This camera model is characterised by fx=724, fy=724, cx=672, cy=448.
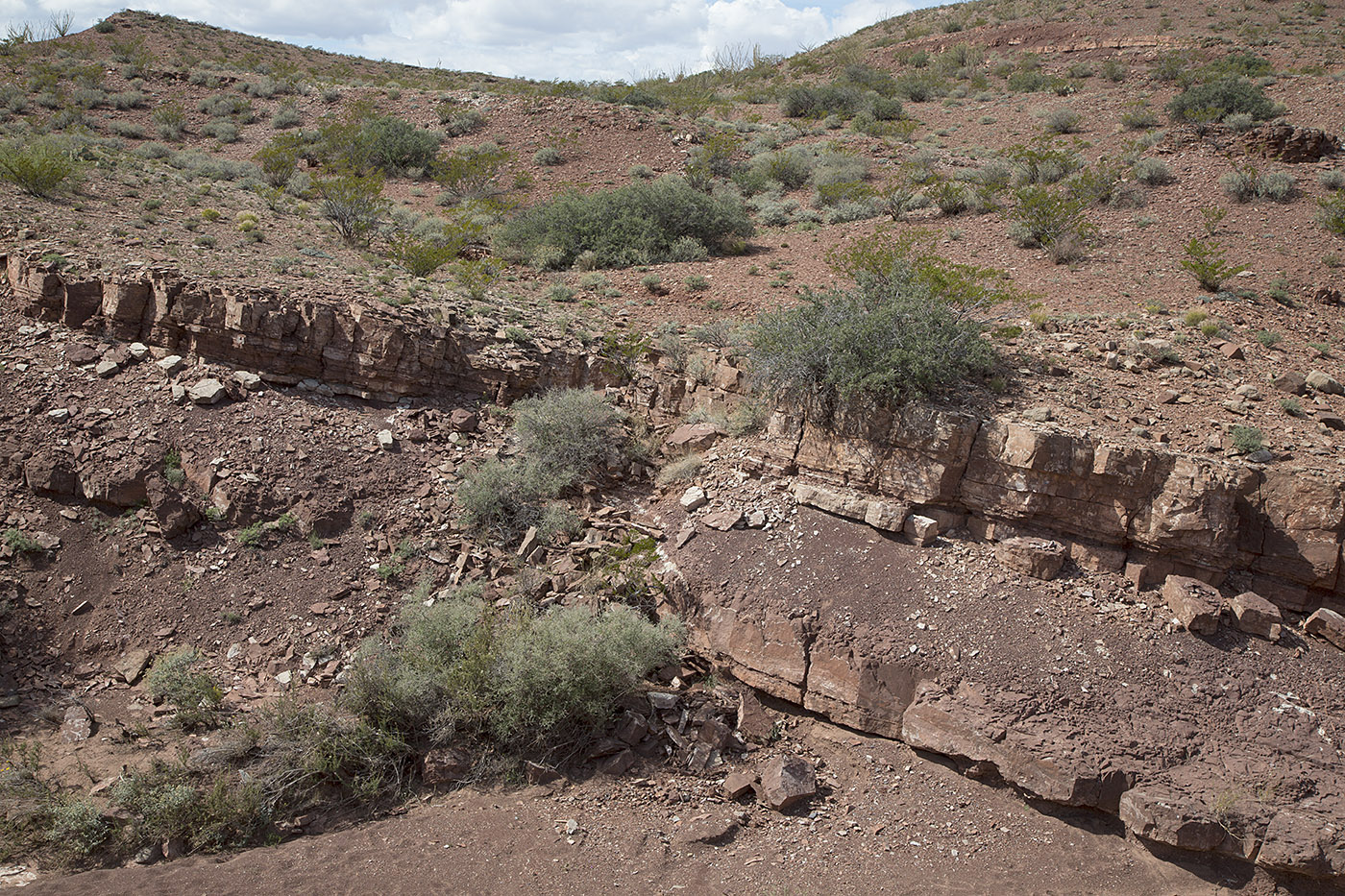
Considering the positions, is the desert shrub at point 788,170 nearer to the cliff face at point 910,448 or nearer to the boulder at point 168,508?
the cliff face at point 910,448

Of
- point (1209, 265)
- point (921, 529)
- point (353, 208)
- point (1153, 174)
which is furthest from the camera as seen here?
point (353, 208)

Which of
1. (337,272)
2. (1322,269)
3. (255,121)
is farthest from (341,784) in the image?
(255,121)

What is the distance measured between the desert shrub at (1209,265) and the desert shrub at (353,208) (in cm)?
1383

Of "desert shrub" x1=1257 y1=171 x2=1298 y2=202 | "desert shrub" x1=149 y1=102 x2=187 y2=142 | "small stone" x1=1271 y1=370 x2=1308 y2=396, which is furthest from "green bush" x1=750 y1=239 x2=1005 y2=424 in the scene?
"desert shrub" x1=149 y1=102 x2=187 y2=142

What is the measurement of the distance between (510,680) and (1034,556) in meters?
5.17

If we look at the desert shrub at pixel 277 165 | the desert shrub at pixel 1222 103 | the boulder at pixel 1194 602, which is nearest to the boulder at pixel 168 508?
the boulder at pixel 1194 602

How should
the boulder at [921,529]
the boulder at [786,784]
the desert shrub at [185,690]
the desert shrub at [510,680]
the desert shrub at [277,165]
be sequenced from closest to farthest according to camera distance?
1. the boulder at [786,784]
2. the desert shrub at [510,680]
3. the desert shrub at [185,690]
4. the boulder at [921,529]
5. the desert shrub at [277,165]

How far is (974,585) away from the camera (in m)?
7.19

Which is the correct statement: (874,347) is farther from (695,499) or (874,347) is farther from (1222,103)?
(1222,103)

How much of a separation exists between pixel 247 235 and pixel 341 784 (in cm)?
931

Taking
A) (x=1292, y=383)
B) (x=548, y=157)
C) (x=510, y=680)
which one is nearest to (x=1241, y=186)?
(x=1292, y=383)

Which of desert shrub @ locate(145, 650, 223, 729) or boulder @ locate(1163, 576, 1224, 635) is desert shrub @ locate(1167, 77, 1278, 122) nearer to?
boulder @ locate(1163, 576, 1224, 635)

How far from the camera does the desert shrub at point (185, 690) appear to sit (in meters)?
6.65

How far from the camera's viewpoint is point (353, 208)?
1409cm
